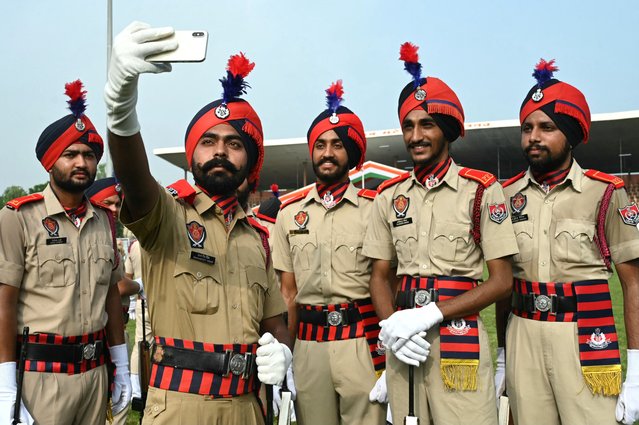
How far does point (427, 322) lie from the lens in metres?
3.42

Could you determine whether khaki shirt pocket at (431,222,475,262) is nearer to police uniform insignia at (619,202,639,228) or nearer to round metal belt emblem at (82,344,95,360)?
police uniform insignia at (619,202,639,228)

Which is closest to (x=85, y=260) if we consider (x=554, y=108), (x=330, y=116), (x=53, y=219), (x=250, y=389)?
(x=53, y=219)

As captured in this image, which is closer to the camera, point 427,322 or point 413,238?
point 427,322

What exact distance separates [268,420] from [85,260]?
1884mm

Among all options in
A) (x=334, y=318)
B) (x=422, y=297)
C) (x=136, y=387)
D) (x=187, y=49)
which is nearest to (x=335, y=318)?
(x=334, y=318)

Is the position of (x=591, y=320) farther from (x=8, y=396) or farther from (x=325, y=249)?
(x=8, y=396)

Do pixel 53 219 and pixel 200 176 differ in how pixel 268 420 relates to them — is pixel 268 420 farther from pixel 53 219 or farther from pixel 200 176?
pixel 53 219

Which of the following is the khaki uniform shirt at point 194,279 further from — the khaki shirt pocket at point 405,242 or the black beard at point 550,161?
the black beard at point 550,161

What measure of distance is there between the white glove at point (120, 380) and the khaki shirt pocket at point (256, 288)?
5.92ft

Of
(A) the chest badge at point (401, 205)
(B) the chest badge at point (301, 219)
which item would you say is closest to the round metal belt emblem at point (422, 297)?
(A) the chest badge at point (401, 205)

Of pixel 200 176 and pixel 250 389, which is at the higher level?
pixel 200 176

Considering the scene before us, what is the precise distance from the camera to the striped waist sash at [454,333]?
3.50 m

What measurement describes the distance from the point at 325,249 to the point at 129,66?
2.84 m

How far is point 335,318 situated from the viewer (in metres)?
4.50
